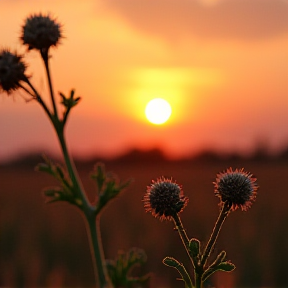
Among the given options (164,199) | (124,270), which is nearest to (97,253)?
(124,270)

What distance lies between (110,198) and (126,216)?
2494 centimetres

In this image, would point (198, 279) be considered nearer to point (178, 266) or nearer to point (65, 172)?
point (178, 266)

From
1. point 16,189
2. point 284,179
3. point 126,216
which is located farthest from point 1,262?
point 284,179

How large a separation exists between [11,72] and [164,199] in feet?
3.40

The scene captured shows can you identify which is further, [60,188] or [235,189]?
[235,189]

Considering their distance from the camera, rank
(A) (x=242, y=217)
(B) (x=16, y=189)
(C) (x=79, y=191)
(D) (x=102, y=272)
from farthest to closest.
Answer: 1. (B) (x=16, y=189)
2. (A) (x=242, y=217)
3. (C) (x=79, y=191)
4. (D) (x=102, y=272)

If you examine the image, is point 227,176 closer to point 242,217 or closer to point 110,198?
point 110,198

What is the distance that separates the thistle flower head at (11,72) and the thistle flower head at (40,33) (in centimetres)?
12

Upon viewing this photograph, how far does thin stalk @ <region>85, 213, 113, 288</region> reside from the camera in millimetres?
2914

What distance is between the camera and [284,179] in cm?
4253

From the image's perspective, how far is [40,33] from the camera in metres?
3.79

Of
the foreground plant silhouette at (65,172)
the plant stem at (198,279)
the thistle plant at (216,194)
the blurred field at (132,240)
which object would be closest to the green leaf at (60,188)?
the foreground plant silhouette at (65,172)

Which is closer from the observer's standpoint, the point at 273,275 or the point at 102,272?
the point at 102,272

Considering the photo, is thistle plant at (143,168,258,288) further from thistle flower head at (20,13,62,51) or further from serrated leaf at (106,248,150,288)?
thistle flower head at (20,13,62,51)
